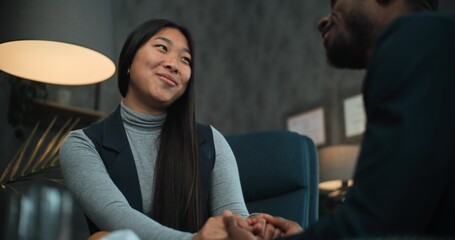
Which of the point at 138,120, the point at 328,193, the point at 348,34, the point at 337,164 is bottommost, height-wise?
the point at 328,193

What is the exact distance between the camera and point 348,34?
0.98 meters

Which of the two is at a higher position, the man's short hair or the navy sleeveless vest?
the man's short hair

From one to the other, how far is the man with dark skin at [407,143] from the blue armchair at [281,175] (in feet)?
3.42

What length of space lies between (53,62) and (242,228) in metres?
1.25

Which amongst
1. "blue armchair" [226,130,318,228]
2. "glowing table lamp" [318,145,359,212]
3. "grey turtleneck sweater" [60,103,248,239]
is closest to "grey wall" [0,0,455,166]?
"glowing table lamp" [318,145,359,212]

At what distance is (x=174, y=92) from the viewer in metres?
1.66

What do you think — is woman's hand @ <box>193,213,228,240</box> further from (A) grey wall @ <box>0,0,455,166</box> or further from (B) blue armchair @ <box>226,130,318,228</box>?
(A) grey wall @ <box>0,0,455,166</box>

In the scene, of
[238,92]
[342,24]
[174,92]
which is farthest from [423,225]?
[238,92]

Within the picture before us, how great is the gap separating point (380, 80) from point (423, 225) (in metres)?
0.18

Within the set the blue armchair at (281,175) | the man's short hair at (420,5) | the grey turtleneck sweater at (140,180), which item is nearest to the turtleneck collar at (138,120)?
the grey turtleneck sweater at (140,180)

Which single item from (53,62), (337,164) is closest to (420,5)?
(53,62)

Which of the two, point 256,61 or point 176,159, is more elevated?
point 176,159

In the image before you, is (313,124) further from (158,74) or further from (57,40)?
(158,74)

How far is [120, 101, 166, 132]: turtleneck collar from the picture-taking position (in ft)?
5.45
